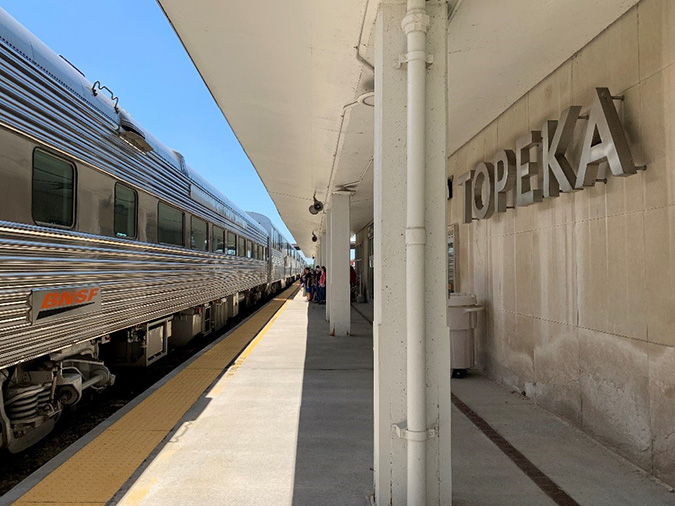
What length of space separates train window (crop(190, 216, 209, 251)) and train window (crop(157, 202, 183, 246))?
0.64 m

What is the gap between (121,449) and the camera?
398cm

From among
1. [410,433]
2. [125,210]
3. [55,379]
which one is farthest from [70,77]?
[410,433]

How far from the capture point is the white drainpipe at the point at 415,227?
9.60 feet

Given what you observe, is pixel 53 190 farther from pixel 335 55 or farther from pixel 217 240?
pixel 217 240

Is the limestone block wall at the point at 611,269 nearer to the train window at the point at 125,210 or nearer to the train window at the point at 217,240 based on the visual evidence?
the train window at the point at 125,210

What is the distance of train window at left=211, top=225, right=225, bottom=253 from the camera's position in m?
9.94

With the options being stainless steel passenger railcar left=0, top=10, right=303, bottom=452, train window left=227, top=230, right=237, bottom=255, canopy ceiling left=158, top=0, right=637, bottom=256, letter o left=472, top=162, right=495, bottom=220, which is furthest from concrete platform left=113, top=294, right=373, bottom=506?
train window left=227, top=230, right=237, bottom=255

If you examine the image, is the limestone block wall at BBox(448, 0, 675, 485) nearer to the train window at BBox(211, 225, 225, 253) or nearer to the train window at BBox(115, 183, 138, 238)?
the train window at BBox(115, 183, 138, 238)

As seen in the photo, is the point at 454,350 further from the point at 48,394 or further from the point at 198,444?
the point at 48,394

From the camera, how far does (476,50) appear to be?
13.6 ft

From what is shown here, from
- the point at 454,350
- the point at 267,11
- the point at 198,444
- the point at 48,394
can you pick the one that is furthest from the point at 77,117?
the point at 454,350

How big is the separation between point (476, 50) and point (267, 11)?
168 cm

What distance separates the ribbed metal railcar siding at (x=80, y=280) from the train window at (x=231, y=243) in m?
3.55

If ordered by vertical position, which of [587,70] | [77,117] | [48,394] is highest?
[587,70]
